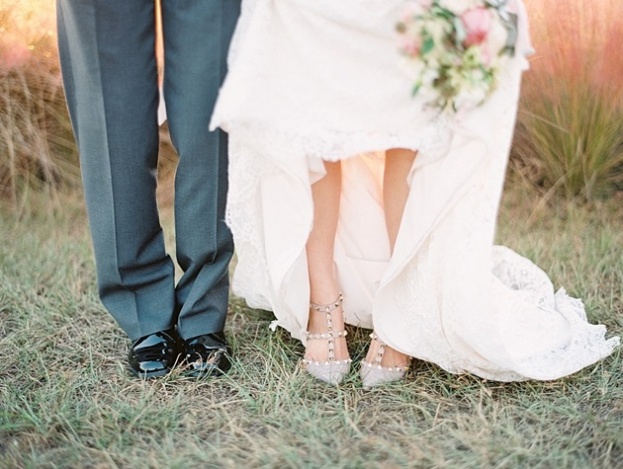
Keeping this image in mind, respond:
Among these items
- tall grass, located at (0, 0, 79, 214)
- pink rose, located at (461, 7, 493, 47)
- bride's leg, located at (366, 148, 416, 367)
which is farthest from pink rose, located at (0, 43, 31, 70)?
pink rose, located at (461, 7, 493, 47)

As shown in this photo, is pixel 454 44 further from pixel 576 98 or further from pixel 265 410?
pixel 576 98

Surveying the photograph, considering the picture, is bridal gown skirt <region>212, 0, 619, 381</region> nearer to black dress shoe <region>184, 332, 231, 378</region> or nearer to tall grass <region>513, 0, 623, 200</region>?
black dress shoe <region>184, 332, 231, 378</region>

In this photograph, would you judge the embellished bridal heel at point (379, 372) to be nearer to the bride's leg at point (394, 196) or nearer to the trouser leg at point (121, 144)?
the bride's leg at point (394, 196)

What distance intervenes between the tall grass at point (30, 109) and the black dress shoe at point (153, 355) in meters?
1.80

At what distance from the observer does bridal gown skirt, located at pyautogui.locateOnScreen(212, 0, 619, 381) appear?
6.20ft

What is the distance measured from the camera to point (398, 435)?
189cm

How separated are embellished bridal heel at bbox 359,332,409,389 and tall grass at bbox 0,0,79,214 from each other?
225 cm

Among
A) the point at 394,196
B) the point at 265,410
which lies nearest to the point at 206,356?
the point at 265,410

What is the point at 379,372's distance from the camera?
218cm

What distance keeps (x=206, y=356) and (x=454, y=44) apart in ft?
3.62

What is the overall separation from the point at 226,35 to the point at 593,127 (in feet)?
7.10

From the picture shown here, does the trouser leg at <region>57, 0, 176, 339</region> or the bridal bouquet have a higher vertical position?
the bridal bouquet

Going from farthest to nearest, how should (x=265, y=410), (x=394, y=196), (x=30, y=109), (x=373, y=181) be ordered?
(x=30, y=109), (x=373, y=181), (x=394, y=196), (x=265, y=410)

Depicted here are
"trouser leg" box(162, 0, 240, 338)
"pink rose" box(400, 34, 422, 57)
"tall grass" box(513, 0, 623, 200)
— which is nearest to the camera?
"pink rose" box(400, 34, 422, 57)
